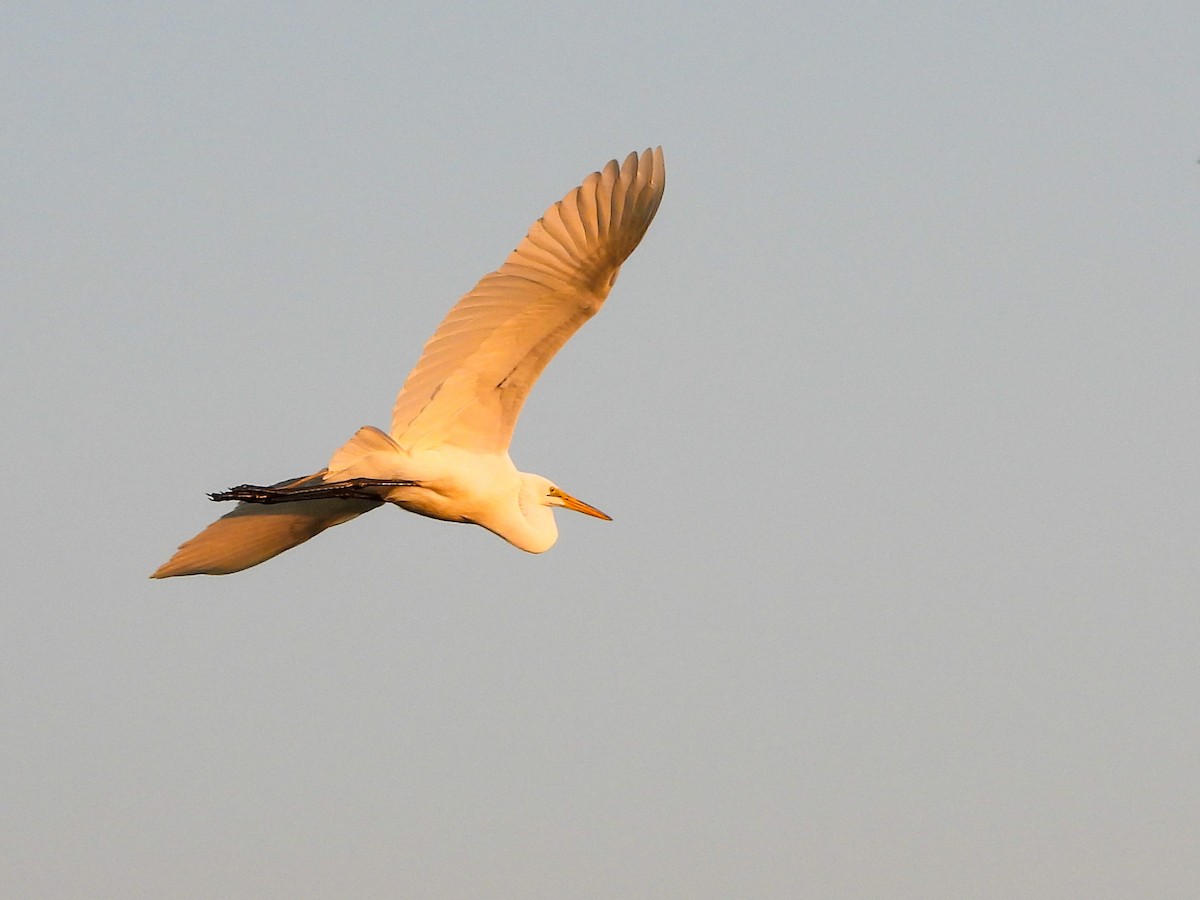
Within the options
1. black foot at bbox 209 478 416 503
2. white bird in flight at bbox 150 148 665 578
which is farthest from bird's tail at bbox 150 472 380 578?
black foot at bbox 209 478 416 503

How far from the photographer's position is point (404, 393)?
656 inches

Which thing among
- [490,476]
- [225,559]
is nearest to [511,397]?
[490,476]

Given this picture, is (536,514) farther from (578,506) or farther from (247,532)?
(247,532)

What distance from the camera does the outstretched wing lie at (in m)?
16.0

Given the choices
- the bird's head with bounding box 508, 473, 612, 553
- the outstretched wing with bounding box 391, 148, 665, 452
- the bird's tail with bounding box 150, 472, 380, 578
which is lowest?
the bird's tail with bounding box 150, 472, 380, 578

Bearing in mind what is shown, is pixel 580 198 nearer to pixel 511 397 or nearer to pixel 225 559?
pixel 511 397

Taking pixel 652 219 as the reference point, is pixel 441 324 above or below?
below

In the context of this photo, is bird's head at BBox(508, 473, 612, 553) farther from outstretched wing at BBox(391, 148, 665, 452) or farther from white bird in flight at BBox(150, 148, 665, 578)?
outstretched wing at BBox(391, 148, 665, 452)

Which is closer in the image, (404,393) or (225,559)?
(404,393)

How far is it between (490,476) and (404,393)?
103cm

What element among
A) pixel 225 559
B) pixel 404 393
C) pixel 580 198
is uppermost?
pixel 580 198

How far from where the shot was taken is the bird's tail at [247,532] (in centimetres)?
1772

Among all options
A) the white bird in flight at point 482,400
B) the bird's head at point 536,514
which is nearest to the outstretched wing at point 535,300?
the white bird in flight at point 482,400

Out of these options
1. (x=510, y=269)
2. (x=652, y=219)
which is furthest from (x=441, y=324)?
(x=652, y=219)
